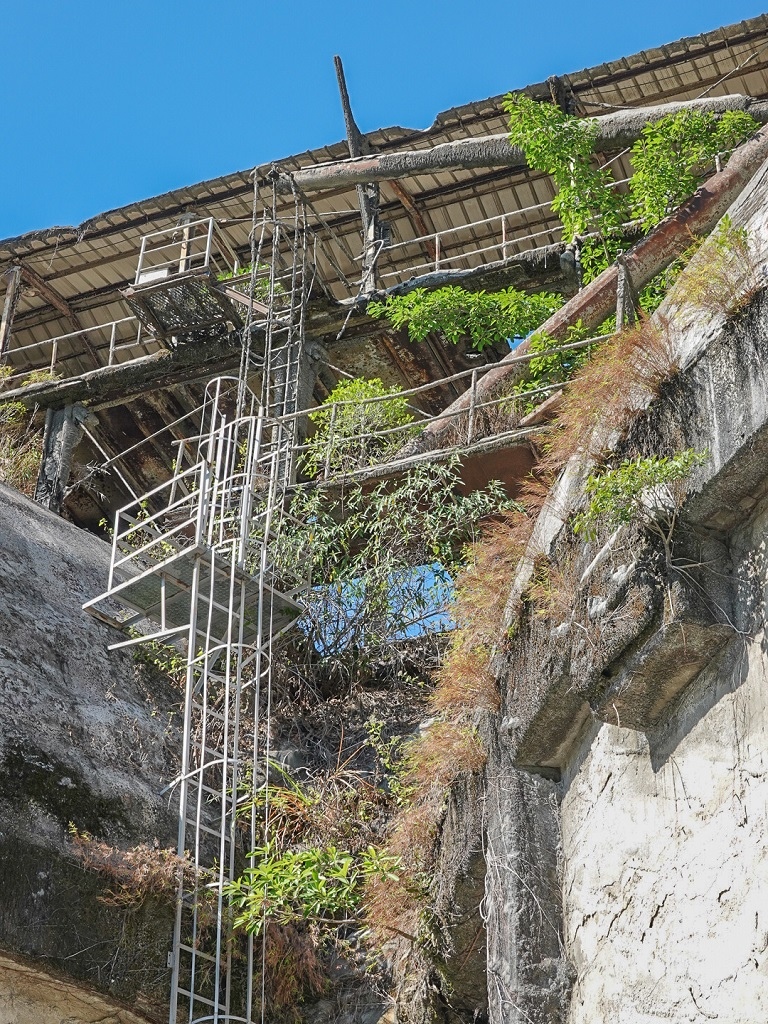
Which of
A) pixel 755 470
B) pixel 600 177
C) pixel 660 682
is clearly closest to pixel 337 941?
pixel 660 682

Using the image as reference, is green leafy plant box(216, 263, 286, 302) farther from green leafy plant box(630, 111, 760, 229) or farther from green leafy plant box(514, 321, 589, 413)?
green leafy plant box(630, 111, 760, 229)

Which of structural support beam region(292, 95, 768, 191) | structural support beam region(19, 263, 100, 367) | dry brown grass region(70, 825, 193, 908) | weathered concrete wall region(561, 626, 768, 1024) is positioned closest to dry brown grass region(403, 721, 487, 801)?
weathered concrete wall region(561, 626, 768, 1024)

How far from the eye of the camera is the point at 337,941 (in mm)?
7824

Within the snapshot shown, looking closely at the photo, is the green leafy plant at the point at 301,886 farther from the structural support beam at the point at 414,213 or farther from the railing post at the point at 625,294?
the structural support beam at the point at 414,213

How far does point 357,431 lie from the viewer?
1145cm

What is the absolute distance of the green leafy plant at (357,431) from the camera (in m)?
11.1

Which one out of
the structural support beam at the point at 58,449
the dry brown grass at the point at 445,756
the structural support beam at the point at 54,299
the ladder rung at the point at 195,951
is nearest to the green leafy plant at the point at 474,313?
the structural support beam at the point at 58,449

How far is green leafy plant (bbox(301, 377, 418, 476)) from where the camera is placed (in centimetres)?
1113

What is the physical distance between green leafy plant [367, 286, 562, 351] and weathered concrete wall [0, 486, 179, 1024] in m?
4.11

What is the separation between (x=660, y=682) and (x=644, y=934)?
0.99 m

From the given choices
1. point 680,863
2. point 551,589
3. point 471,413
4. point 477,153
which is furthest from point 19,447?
point 680,863

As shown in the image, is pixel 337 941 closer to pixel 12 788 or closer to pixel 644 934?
pixel 12 788

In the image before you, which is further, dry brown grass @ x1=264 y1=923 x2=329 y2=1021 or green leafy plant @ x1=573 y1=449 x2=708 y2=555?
dry brown grass @ x1=264 y1=923 x2=329 y2=1021

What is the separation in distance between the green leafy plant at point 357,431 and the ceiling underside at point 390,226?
2.73 m
